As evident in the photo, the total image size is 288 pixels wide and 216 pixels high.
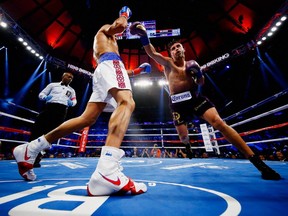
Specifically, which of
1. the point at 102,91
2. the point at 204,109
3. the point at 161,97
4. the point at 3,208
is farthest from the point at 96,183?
the point at 161,97

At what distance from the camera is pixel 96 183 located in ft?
2.92

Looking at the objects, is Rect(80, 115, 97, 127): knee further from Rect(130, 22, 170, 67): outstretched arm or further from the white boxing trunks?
Rect(130, 22, 170, 67): outstretched arm

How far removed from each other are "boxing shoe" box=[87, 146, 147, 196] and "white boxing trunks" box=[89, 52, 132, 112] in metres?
0.46

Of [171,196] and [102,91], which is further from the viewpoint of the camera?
[102,91]

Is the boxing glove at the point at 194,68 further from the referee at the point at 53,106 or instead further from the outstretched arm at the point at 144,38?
the referee at the point at 53,106

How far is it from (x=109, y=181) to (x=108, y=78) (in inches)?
26.0

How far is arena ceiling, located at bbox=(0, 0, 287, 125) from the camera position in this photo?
26.4 ft

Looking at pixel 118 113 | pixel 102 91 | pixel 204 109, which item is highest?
pixel 204 109

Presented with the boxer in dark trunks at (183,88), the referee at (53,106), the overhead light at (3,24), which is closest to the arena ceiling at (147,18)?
the overhead light at (3,24)

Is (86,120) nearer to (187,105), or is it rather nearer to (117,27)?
(117,27)

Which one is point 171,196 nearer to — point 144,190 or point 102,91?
point 144,190

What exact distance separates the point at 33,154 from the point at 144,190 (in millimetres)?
856

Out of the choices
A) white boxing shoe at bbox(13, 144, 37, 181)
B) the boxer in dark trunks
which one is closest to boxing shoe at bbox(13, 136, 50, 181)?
white boxing shoe at bbox(13, 144, 37, 181)

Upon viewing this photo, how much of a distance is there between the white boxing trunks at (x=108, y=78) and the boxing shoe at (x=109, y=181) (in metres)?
0.46
